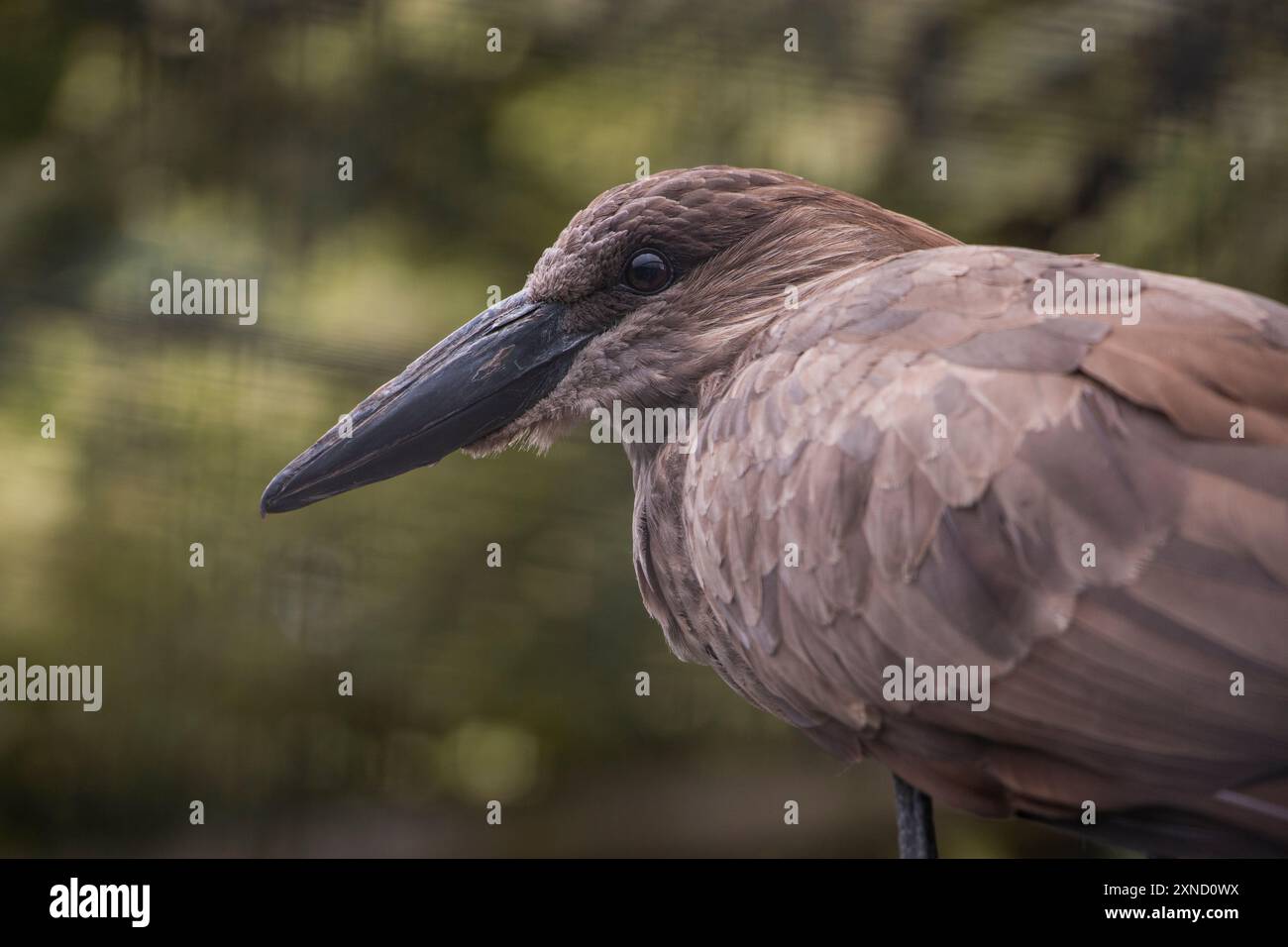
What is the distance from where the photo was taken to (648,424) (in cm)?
168

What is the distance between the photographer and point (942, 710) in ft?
4.18

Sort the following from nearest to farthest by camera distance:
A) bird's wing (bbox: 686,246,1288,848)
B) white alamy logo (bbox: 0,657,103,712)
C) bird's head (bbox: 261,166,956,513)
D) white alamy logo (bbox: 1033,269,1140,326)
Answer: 1. bird's wing (bbox: 686,246,1288,848)
2. white alamy logo (bbox: 1033,269,1140,326)
3. bird's head (bbox: 261,166,956,513)
4. white alamy logo (bbox: 0,657,103,712)

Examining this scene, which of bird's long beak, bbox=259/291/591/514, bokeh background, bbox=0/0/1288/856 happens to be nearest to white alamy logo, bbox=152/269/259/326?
bokeh background, bbox=0/0/1288/856

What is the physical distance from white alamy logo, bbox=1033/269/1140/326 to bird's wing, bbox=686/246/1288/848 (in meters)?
0.01

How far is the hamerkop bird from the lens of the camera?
3.87 ft

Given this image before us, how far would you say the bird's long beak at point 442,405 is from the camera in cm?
166

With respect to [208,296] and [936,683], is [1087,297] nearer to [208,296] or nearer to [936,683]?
[936,683]

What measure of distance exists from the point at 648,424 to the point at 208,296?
142 cm

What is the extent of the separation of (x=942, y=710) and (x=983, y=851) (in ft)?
5.84

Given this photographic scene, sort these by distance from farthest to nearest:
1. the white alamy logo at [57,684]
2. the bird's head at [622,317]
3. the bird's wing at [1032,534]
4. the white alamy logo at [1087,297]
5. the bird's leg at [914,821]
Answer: the white alamy logo at [57,684]
the bird's head at [622,317]
the bird's leg at [914,821]
the white alamy logo at [1087,297]
the bird's wing at [1032,534]

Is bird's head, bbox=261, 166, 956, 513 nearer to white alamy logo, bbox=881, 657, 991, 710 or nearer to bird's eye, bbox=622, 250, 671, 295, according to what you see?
bird's eye, bbox=622, 250, 671, 295

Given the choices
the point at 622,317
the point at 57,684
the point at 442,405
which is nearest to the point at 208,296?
the point at 57,684

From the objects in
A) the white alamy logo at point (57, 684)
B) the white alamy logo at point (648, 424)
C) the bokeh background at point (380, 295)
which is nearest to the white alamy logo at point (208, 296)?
the bokeh background at point (380, 295)

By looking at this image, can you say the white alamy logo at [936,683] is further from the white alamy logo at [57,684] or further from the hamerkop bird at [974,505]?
the white alamy logo at [57,684]
